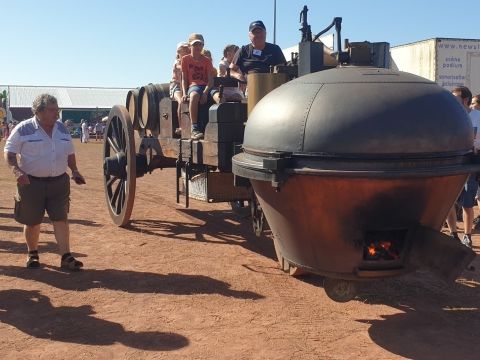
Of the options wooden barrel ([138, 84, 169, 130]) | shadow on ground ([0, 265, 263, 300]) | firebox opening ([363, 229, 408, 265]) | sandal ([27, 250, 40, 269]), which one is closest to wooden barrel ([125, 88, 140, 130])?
wooden barrel ([138, 84, 169, 130])

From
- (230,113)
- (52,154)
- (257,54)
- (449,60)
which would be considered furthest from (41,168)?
(449,60)

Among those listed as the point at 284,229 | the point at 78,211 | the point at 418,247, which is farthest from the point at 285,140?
the point at 78,211

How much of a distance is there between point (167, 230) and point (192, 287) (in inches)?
94.1

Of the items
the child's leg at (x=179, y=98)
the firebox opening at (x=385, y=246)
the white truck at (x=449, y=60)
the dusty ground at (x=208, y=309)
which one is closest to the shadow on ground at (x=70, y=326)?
the dusty ground at (x=208, y=309)

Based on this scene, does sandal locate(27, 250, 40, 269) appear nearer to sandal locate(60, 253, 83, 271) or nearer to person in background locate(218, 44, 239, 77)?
sandal locate(60, 253, 83, 271)

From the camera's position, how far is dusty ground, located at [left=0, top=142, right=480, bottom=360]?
11.3 ft

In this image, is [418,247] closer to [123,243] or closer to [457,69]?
[123,243]

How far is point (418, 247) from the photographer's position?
308cm

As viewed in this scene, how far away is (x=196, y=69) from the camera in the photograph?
20.2ft

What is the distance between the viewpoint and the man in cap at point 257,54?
5.61m

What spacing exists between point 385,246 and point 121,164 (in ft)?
14.2

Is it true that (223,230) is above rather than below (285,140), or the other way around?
below

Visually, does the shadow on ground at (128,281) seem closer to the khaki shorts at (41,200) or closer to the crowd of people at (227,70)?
the khaki shorts at (41,200)

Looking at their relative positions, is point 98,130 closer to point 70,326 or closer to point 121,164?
point 121,164
